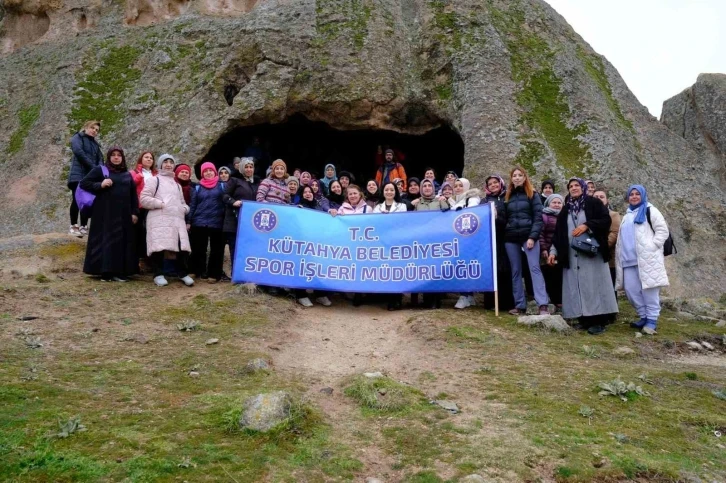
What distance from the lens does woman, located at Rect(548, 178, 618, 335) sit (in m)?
9.39

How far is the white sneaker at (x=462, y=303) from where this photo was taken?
10.5 metres

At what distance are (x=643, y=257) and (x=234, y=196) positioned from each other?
7002 millimetres

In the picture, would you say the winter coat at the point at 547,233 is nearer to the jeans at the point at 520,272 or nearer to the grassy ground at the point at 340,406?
the jeans at the point at 520,272

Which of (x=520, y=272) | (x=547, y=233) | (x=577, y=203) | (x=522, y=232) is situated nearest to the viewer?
(x=577, y=203)

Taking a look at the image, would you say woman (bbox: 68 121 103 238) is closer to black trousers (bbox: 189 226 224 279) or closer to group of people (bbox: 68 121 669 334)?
group of people (bbox: 68 121 669 334)

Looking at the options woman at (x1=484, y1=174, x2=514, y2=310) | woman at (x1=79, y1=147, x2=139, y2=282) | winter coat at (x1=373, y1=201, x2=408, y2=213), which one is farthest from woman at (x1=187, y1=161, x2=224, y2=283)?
woman at (x1=484, y1=174, x2=514, y2=310)

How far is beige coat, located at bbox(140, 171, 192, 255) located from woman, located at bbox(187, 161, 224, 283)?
0.31 metres

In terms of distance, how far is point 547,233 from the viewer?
1027 cm

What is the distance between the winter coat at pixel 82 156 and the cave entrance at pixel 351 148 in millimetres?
7406

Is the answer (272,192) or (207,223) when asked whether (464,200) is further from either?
(207,223)

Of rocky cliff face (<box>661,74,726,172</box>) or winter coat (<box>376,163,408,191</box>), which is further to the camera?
rocky cliff face (<box>661,74,726,172</box>)

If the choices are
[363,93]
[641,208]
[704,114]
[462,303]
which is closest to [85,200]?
[462,303]

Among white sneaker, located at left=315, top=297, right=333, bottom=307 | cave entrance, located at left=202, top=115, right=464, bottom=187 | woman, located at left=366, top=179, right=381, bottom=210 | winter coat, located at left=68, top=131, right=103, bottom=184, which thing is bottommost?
white sneaker, located at left=315, top=297, right=333, bottom=307

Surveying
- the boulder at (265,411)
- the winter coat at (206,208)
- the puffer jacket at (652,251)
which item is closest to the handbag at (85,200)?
the winter coat at (206,208)
